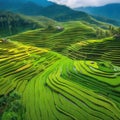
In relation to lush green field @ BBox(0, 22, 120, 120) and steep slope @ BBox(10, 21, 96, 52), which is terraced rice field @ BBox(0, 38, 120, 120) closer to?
lush green field @ BBox(0, 22, 120, 120)

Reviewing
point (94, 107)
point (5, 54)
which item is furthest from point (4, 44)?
point (94, 107)

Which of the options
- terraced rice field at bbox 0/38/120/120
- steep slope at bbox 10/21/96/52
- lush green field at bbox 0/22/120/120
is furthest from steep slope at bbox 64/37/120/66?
steep slope at bbox 10/21/96/52

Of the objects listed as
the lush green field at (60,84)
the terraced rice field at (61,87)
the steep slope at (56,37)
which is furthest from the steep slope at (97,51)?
the steep slope at (56,37)

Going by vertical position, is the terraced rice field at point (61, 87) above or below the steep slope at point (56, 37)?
above

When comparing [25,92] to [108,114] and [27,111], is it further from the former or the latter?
[108,114]

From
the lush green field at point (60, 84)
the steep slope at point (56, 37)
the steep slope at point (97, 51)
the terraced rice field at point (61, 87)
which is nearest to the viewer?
the terraced rice field at point (61, 87)

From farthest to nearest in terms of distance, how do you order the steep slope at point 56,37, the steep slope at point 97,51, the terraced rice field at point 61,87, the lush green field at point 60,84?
the steep slope at point 56,37
the steep slope at point 97,51
the lush green field at point 60,84
the terraced rice field at point 61,87

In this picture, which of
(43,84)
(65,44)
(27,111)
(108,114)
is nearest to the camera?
(108,114)

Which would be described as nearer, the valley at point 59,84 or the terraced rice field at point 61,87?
the terraced rice field at point 61,87

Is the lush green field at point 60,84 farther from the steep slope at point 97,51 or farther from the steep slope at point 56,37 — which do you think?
the steep slope at point 56,37
